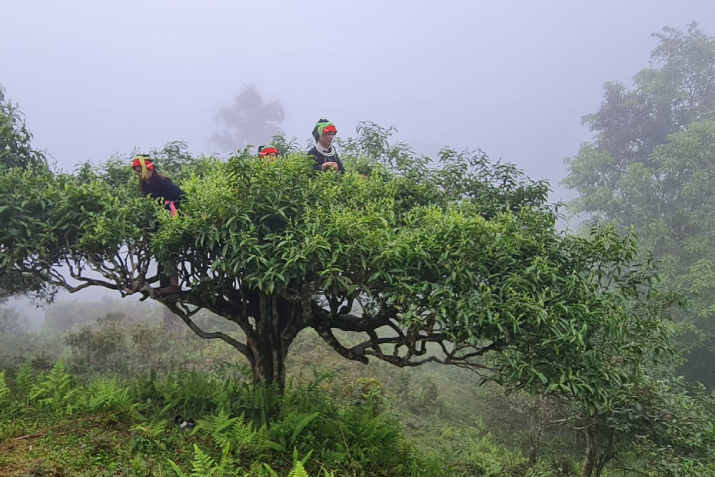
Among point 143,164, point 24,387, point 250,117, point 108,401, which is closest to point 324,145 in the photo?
point 143,164

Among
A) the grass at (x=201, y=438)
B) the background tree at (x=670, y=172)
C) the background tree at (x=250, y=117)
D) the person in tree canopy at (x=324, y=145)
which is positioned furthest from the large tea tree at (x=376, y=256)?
the background tree at (x=250, y=117)

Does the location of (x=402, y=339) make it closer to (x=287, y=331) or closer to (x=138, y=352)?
(x=287, y=331)

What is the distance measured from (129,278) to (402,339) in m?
4.00

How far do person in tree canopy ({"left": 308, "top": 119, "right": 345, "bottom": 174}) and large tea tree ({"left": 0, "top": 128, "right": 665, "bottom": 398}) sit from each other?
0.91 metres

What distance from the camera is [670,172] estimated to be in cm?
2100

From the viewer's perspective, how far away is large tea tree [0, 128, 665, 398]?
433 centimetres

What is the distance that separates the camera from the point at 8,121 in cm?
727

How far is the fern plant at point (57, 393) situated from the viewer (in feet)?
18.9

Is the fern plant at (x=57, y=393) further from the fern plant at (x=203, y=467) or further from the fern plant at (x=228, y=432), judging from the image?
the fern plant at (x=203, y=467)

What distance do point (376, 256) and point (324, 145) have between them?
10.6 ft

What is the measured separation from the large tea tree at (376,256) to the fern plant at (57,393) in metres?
1.36

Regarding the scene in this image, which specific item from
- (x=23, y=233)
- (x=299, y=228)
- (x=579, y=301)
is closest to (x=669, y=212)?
(x=579, y=301)

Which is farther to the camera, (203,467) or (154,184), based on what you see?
(154,184)

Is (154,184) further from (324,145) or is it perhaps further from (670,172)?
(670,172)
